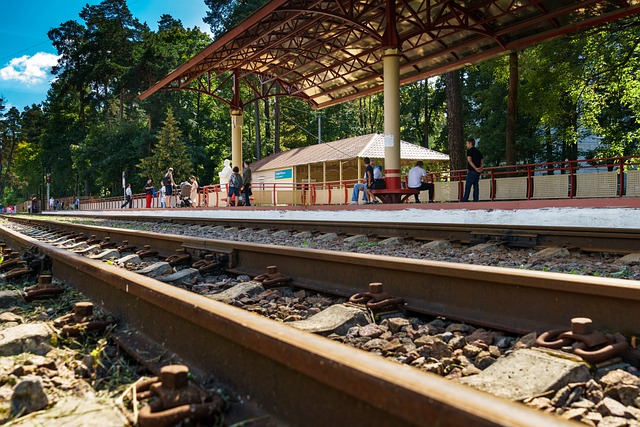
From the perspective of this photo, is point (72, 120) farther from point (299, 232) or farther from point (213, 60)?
point (299, 232)

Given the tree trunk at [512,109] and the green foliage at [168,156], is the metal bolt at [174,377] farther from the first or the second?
the green foliage at [168,156]

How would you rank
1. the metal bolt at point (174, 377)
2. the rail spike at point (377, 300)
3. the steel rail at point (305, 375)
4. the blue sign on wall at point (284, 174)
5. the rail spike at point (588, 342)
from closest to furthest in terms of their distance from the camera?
the steel rail at point (305, 375), the metal bolt at point (174, 377), the rail spike at point (588, 342), the rail spike at point (377, 300), the blue sign on wall at point (284, 174)

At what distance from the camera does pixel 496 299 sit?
3.24 m

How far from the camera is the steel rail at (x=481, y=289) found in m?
2.77

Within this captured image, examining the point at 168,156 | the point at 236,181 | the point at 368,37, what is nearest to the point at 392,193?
the point at 368,37

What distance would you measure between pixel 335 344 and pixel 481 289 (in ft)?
6.16

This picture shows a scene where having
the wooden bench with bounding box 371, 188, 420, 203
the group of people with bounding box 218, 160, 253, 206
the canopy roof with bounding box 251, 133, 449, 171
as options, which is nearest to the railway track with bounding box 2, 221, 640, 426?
the wooden bench with bounding box 371, 188, 420, 203

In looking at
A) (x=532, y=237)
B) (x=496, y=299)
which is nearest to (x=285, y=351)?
(x=496, y=299)

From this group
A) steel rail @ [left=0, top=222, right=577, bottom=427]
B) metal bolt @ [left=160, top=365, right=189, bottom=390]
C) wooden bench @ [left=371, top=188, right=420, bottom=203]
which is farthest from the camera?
wooden bench @ [left=371, top=188, right=420, bottom=203]

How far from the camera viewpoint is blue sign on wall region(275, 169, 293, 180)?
4169cm

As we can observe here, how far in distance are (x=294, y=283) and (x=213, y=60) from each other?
2044cm

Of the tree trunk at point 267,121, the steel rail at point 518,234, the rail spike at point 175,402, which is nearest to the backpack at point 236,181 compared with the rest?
the steel rail at point 518,234

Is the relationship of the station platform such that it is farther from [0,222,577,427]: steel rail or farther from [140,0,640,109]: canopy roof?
[0,222,577,427]: steel rail

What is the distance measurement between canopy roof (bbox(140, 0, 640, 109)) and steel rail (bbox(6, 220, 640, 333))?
12.0 m
